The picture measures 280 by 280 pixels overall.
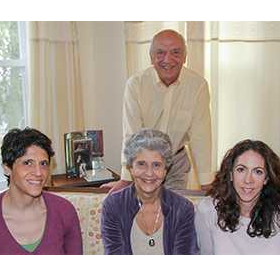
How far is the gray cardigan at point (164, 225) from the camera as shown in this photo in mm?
1261

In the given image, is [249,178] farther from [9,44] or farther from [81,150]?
[9,44]

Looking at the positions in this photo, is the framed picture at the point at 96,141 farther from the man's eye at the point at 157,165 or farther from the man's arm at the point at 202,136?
the man's eye at the point at 157,165

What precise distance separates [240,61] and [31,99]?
48.3 inches

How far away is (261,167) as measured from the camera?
1.18 metres

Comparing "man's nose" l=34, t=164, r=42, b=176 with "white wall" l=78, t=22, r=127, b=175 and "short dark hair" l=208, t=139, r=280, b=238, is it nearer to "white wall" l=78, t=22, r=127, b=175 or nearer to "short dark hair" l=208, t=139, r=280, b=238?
"short dark hair" l=208, t=139, r=280, b=238

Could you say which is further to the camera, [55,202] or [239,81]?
[239,81]

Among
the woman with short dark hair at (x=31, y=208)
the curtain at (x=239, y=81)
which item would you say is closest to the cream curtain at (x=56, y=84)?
the curtain at (x=239, y=81)

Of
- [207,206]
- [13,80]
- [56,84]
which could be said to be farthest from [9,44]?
[207,206]

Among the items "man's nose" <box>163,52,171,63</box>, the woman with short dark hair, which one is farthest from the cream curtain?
the woman with short dark hair

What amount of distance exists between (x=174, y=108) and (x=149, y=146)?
457 mm

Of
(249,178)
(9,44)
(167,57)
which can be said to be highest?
(9,44)

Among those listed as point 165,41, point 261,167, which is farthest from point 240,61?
point 261,167

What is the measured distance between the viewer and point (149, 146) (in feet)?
4.20

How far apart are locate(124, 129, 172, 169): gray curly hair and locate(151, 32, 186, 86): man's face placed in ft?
1.31
